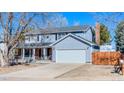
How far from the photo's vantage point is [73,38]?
29281mm

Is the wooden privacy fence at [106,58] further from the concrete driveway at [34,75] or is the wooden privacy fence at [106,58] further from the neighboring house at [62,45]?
the concrete driveway at [34,75]

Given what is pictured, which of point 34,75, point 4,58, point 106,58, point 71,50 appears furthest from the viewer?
point 71,50

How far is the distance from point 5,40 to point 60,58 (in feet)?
28.7

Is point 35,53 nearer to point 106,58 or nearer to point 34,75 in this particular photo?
point 106,58

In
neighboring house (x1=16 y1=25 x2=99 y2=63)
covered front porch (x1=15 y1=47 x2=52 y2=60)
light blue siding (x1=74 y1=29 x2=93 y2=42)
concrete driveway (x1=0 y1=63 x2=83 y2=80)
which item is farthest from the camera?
covered front porch (x1=15 y1=47 x2=52 y2=60)

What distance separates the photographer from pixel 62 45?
29.7 m

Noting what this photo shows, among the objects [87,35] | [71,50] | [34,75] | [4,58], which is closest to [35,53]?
[71,50]

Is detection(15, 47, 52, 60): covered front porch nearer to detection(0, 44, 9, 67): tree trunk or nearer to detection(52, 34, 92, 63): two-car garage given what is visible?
detection(52, 34, 92, 63): two-car garage

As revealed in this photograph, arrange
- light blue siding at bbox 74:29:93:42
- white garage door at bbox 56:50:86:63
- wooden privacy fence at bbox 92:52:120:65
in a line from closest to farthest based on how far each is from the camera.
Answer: wooden privacy fence at bbox 92:52:120:65, white garage door at bbox 56:50:86:63, light blue siding at bbox 74:29:93:42

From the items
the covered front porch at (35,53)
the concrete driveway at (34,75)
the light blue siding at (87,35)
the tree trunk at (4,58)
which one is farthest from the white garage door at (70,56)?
the concrete driveway at (34,75)

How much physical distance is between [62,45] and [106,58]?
6100 mm

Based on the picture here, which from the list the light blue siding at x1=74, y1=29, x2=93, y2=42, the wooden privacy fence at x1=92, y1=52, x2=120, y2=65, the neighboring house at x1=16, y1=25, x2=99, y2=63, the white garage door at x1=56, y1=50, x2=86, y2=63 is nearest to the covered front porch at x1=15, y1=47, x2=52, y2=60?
the neighboring house at x1=16, y1=25, x2=99, y2=63

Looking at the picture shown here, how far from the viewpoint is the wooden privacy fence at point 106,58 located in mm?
25530

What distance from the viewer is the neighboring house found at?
92.6ft
